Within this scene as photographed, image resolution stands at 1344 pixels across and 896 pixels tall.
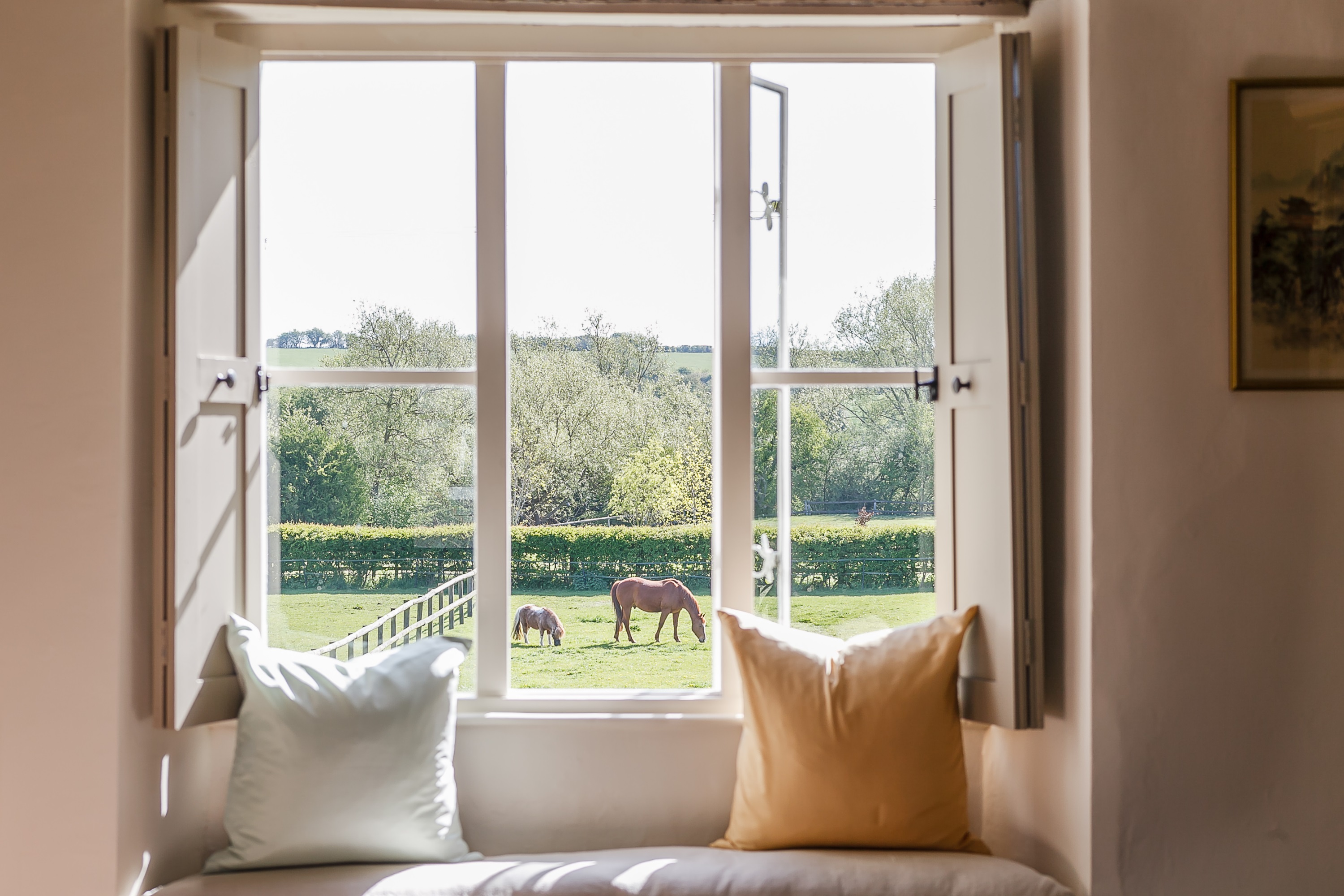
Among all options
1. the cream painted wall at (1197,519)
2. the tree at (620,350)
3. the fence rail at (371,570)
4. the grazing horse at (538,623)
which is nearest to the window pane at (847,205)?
the tree at (620,350)

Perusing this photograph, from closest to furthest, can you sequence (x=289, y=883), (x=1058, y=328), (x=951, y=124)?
(x=289, y=883) → (x=1058, y=328) → (x=951, y=124)

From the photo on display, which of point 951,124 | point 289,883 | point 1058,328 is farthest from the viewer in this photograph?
point 951,124

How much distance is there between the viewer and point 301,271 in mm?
2102

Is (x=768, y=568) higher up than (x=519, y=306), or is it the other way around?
(x=519, y=306)

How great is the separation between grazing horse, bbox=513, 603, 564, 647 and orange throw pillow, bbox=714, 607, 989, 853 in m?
0.51

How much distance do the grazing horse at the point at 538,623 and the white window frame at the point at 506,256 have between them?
4 centimetres

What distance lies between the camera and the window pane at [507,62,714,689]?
2117 millimetres

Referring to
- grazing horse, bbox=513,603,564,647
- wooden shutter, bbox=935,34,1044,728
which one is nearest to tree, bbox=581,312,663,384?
grazing horse, bbox=513,603,564,647

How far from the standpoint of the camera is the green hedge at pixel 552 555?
2.11 meters

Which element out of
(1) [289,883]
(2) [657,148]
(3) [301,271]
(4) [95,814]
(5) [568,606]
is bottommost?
(1) [289,883]

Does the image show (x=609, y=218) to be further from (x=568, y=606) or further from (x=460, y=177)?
(x=568, y=606)

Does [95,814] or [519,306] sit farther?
[519,306]

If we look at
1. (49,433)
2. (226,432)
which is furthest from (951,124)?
(49,433)

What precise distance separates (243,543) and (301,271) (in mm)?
722
